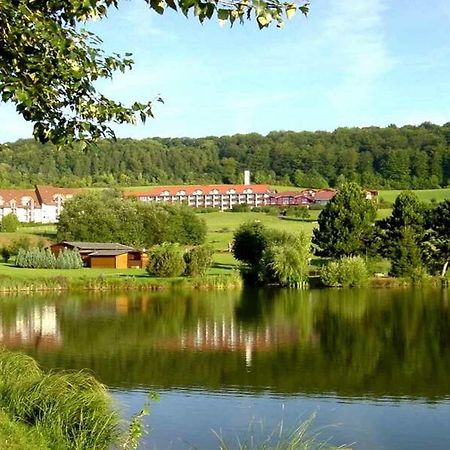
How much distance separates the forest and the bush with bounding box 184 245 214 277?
2328 inches

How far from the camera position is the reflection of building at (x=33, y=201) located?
96.7 meters

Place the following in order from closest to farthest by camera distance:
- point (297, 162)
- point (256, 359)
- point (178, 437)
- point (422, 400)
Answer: point (178, 437) → point (422, 400) → point (256, 359) → point (297, 162)

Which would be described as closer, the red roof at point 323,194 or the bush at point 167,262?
the bush at point 167,262

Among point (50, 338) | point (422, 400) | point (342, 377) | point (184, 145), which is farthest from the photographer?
point (184, 145)

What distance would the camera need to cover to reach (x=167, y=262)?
1778 inches

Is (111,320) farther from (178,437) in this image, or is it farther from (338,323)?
(178,437)

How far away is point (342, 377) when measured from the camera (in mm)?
17812

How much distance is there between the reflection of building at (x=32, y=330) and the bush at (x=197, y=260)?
45.9ft

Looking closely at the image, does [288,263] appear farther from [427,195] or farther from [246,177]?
[246,177]

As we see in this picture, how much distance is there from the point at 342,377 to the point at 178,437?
667cm

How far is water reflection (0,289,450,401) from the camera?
1722cm

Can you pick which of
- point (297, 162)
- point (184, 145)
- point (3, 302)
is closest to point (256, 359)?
point (3, 302)

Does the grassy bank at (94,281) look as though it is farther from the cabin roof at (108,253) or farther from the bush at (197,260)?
the cabin roof at (108,253)

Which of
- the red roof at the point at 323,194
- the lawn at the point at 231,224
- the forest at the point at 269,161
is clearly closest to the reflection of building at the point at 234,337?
the lawn at the point at 231,224
